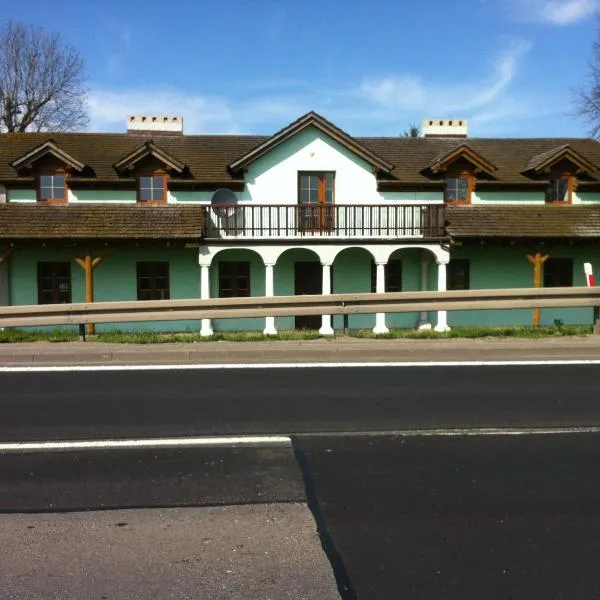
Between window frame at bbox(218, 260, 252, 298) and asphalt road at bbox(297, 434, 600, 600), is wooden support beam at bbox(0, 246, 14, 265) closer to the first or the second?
window frame at bbox(218, 260, 252, 298)

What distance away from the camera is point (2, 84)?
131ft

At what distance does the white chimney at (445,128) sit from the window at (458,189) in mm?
3699

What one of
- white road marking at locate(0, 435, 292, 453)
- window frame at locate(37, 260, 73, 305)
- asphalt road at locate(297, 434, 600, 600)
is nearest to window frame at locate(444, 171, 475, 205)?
window frame at locate(37, 260, 73, 305)

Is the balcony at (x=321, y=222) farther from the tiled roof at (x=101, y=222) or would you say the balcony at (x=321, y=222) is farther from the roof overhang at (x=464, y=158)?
the roof overhang at (x=464, y=158)

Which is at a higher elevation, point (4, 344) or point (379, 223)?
point (379, 223)

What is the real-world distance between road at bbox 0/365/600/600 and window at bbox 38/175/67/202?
12734mm

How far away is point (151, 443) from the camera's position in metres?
5.83

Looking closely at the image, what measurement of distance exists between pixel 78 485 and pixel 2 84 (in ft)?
136

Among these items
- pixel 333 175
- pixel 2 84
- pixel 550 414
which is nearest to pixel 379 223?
pixel 333 175

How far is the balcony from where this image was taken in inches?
770

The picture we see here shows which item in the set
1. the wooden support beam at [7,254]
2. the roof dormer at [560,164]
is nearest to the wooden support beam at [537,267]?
the roof dormer at [560,164]

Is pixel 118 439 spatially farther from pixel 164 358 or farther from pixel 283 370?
pixel 164 358

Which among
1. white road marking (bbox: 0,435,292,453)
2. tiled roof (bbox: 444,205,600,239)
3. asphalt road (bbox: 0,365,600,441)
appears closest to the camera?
white road marking (bbox: 0,435,292,453)

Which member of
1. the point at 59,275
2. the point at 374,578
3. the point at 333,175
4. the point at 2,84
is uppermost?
the point at 2,84
